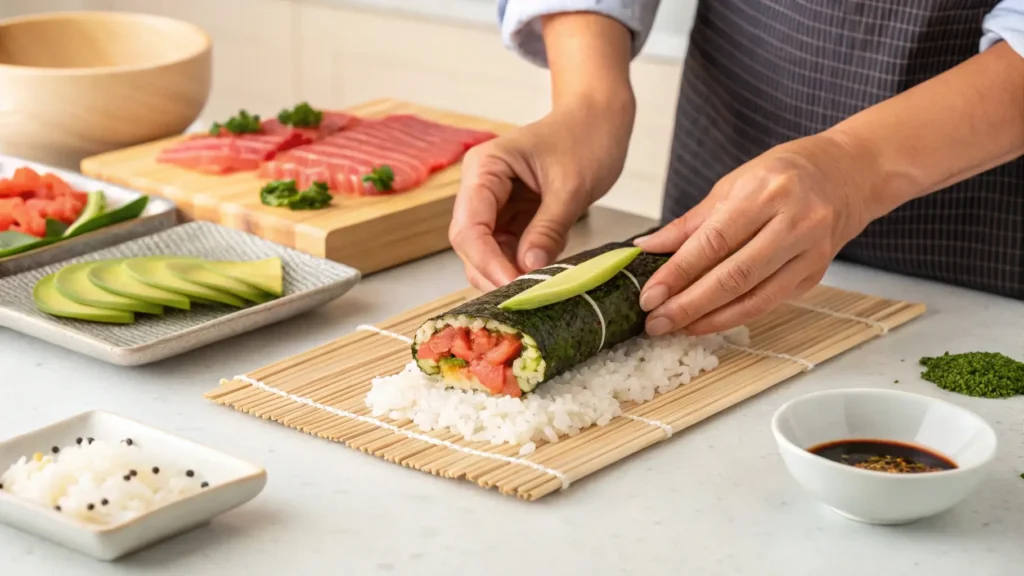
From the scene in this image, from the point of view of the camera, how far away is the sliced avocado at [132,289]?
5.98 ft

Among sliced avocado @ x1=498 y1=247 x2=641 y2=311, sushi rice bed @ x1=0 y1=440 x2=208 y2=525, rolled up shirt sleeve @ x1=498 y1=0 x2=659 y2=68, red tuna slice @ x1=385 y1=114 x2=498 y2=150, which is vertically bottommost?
sushi rice bed @ x1=0 y1=440 x2=208 y2=525

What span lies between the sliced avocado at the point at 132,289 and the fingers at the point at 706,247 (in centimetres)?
66

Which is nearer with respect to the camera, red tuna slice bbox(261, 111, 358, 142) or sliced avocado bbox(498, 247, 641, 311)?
sliced avocado bbox(498, 247, 641, 311)

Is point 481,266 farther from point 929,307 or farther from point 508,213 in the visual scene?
point 929,307

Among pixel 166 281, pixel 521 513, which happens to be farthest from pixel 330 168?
pixel 521 513

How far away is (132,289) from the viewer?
184 cm

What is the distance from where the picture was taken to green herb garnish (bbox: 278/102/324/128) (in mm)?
2574

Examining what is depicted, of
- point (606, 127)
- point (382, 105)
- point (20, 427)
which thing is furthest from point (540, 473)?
point (382, 105)

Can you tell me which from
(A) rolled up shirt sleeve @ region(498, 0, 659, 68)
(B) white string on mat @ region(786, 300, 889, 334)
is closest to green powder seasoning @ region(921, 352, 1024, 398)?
(B) white string on mat @ region(786, 300, 889, 334)

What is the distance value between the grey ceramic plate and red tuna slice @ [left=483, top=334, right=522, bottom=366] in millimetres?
389

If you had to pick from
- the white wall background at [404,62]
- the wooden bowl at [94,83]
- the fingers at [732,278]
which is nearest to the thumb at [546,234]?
the fingers at [732,278]

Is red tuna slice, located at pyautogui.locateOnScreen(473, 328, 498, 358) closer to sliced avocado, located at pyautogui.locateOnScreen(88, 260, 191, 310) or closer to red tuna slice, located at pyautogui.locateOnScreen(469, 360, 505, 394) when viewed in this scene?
red tuna slice, located at pyautogui.locateOnScreen(469, 360, 505, 394)

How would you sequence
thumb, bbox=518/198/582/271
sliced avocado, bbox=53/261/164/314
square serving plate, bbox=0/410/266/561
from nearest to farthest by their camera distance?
square serving plate, bbox=0/410/266/561 → sliced avocado, bbox=53/261/164/314 → thumb, bbox=518/198/582/271

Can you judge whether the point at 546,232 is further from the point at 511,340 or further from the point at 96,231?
the point at 96,231
